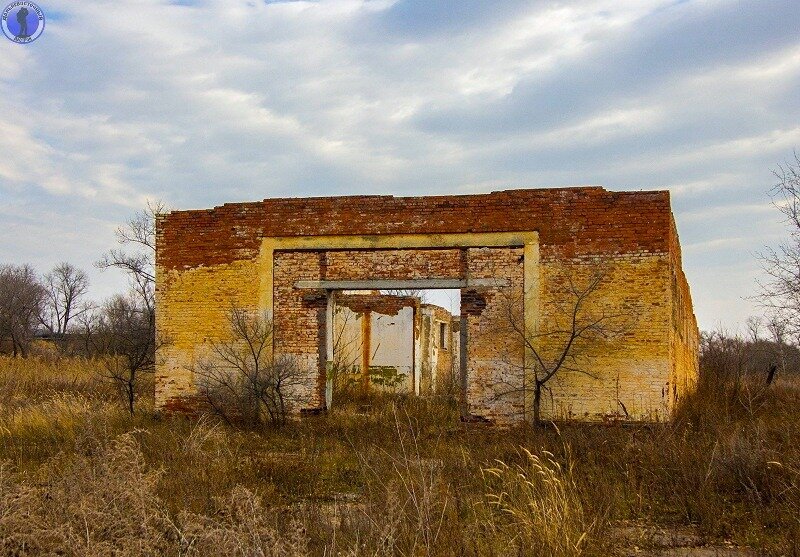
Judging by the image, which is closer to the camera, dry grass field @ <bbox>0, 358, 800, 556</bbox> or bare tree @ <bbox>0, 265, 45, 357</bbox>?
dry grass field @ <bbox>0, 358, 800, 556</bbox>

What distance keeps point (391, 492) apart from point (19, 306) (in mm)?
45701

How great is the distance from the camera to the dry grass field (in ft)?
15.9

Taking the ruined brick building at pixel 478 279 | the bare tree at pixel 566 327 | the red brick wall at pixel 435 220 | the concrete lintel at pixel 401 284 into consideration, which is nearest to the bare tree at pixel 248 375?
the ruined brick building at pixel 478 279

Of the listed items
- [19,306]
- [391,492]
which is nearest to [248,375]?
[391,492]

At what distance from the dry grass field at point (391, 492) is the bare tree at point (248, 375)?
567mm

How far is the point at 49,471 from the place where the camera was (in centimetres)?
725

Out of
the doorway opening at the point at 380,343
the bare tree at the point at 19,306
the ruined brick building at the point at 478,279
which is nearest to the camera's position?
the ruined brick building at the point at 478,279

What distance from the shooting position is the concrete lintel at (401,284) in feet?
39.8

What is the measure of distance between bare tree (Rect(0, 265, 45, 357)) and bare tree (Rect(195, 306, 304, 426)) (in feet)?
69.7

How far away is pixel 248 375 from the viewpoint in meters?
12.6

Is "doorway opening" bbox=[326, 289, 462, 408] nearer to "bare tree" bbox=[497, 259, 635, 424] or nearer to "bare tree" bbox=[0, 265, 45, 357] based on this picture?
"bare tree" bbox=[497, 259, 635, 424]

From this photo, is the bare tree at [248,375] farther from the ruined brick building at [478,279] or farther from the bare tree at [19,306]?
the bare tree at [19,306]

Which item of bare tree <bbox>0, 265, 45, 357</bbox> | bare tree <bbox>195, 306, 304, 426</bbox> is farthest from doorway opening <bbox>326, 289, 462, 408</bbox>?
bare tree <bbox>0, 265, 45, 357</bbox>

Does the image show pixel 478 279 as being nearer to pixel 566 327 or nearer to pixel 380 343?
pixel 566 327
